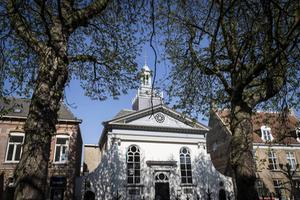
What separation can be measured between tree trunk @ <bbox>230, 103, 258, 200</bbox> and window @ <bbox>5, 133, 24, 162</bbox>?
56.6ft

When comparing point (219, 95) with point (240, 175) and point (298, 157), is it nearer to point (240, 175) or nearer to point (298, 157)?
point (240, 175)

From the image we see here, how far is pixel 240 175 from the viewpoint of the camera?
7.10m

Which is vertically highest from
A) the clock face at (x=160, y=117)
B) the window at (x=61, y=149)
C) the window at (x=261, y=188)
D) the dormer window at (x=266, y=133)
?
the clock face at (x=160, y=117)

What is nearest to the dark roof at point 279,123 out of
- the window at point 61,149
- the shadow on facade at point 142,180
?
the shadow on facade at point 142,180

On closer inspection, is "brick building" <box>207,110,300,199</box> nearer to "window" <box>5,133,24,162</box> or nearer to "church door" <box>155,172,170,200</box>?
"church door" <box>155,172,170,200</box>

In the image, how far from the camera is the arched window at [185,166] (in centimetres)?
2182

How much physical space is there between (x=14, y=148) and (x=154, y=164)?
453 inches

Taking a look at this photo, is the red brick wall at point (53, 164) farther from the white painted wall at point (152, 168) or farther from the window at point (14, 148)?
the white painted wall at point (152, 168)

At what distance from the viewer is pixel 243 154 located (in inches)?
287

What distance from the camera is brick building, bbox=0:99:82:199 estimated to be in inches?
703

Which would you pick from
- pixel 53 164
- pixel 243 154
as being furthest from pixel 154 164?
pixel 243 154

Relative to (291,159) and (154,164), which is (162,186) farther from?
(291,159)

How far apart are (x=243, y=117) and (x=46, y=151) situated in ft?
19.6

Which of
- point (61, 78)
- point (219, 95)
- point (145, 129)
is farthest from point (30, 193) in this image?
point (145, 129)
